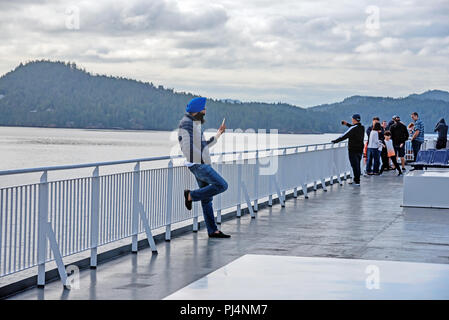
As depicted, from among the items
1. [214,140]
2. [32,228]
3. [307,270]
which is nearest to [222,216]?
[214,140]

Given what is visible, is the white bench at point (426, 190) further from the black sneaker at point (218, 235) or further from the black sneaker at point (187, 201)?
the black sneaker at point (187, 201)

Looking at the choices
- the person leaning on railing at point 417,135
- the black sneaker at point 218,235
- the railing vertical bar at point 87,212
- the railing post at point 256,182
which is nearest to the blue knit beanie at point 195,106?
the black sneaker at point 218,235

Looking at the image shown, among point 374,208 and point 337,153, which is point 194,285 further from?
point 337,153

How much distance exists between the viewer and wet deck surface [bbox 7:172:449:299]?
7691 millimetres

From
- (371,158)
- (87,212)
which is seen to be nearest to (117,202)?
(87,212)

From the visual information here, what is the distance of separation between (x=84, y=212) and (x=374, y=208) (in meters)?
8.92

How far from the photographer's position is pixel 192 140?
408 inches

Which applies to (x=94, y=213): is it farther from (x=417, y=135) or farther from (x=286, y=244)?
(x=417, y=135)

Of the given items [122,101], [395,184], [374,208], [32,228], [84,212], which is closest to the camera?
[32,228]

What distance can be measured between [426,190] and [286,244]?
6346 millimetres

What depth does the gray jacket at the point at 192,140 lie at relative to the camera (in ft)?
33.7

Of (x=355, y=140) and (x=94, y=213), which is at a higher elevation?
(x=355, y=140)

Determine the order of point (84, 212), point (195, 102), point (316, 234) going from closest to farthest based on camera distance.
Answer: point (84, 212), point (195, 102), point (316, 234)

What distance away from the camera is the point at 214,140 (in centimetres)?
1058
